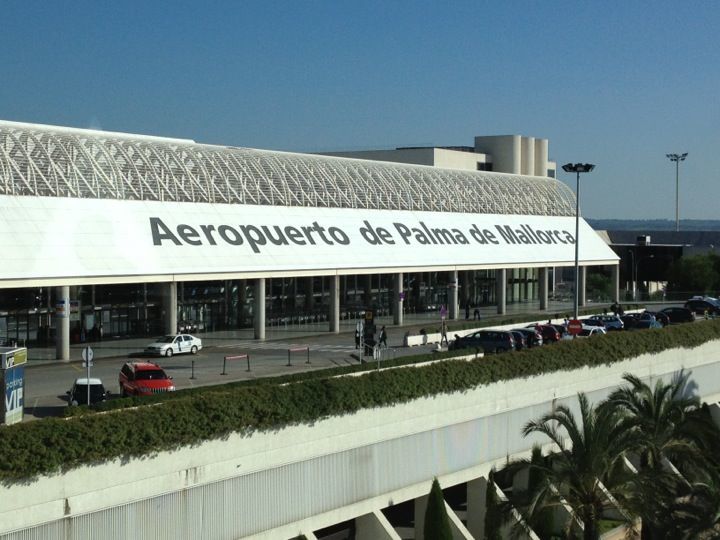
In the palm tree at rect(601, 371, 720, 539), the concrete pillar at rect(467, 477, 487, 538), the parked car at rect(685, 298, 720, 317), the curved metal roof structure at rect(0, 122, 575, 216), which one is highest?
the curved metal roof structure at rect(0, 122, 575, 216)

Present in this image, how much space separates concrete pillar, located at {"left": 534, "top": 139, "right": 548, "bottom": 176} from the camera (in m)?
108

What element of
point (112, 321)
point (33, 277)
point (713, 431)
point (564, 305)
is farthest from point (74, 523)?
point (564, 305)

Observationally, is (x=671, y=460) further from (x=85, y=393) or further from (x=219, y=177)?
(x=219, y=177)

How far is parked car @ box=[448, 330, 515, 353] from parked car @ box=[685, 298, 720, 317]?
80.1ft

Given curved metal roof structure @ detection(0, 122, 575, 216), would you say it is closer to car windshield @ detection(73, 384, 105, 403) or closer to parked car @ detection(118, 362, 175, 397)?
parked car @ detection(118, 362, 175, 397)

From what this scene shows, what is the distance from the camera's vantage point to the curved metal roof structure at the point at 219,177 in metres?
46.3

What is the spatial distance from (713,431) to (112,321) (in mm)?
31576

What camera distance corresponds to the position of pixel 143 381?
3291cm

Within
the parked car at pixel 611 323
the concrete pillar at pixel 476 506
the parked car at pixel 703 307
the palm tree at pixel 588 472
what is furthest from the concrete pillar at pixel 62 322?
the parked car at pixel 703 307

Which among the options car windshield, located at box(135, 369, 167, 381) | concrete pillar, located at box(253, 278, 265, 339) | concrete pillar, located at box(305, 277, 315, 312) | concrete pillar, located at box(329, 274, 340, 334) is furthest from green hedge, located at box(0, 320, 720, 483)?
concrete pillar, located at box(305, 277, 315, 312)

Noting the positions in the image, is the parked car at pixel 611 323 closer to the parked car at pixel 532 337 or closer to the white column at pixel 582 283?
the parked car at pixel 532 337

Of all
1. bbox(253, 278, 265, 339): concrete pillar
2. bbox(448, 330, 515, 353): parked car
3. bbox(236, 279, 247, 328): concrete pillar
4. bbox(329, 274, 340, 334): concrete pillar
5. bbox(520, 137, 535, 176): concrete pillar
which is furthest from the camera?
bbox(520, 137, 535, 176): concrete pillar

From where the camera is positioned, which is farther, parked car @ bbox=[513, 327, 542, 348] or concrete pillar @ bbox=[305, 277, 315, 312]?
concrete pillar @ bbox=[305, 277, 315, 312]

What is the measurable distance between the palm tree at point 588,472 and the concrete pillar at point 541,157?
84.9 metres
